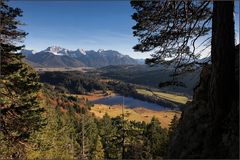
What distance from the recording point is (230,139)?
25.2 ft

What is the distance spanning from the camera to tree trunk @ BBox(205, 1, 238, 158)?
317 inches

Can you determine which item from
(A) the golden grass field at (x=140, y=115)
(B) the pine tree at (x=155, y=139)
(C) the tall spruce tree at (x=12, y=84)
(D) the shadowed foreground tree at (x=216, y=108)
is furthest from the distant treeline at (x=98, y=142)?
(A) the golden grass field at (x=140, y=115)

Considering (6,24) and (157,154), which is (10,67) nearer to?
(6,24)

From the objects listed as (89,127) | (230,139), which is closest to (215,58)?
(230,139)

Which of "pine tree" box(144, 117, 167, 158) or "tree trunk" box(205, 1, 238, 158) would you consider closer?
"tree trunk" box(205, 1, 238, 158)

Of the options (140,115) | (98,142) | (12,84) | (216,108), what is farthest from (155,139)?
(140,115)

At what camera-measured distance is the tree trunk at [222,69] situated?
8.05 m

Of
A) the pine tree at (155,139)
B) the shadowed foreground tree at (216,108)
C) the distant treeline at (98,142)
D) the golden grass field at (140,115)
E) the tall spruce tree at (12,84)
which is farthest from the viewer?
the golden grass field at (140,115)

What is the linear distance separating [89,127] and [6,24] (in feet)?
220

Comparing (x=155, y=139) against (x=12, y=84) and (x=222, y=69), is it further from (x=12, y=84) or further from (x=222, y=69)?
(x=222, y=69)

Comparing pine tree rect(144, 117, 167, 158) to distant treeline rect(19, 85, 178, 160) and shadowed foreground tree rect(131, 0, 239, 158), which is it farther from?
shadowed foreground tree rect(131, 0, 239, 158)

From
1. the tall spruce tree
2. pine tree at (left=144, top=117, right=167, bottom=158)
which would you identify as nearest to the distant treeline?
pine tree at (left=144, top=117, right=167, bottom=158)

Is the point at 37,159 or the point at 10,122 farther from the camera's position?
the point at 37,159

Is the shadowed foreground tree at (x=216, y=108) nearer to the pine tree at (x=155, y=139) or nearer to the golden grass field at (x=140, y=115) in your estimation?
the pine tree at (x=155, y=139)
